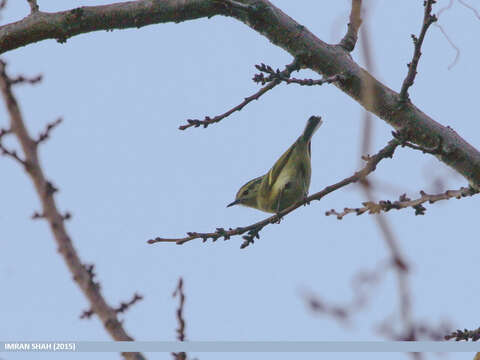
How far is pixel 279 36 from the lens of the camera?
3811 mm

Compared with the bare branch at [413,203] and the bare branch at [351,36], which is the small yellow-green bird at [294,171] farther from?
the bare branch at [413,203]

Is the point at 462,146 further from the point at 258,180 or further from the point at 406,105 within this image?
the point at 258,180

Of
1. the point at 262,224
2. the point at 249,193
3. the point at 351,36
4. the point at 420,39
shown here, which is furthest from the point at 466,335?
the point at 249,193

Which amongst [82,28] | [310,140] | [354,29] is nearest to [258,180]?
[310,140]

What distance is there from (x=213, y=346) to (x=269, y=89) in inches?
56.7

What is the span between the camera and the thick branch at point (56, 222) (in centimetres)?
307

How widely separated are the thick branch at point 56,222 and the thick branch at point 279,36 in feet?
2.39

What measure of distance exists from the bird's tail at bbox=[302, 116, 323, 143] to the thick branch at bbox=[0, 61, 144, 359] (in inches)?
157

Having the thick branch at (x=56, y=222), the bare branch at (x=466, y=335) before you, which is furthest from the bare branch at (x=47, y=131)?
the bare branch at (x=466, y=335)

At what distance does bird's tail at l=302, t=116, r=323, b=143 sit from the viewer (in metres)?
7.68

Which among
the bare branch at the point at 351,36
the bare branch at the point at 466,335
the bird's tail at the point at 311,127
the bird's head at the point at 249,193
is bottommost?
the bare branch at the point at 466,335

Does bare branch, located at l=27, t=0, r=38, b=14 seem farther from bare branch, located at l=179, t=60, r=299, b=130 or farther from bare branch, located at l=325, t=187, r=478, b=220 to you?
bare branch, located at l=325, t=187, r=478, b=220

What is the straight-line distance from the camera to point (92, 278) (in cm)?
325

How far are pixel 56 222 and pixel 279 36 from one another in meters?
1.69
